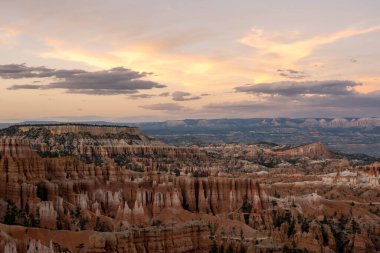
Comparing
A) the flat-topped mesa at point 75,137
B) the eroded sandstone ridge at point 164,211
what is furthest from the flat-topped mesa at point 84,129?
the eroded sandstone ridge at point 164,211

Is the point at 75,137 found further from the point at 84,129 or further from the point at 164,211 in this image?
the point at 164,211

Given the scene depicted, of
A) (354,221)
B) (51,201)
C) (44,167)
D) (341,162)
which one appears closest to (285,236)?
(354,221)

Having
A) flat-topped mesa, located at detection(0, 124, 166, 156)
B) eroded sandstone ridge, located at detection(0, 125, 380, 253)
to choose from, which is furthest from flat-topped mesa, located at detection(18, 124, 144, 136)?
eroded sandstone ridge, located at detection(0, 125, 380, 253)

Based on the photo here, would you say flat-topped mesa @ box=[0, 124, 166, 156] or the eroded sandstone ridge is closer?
the eroded sandstone ridge

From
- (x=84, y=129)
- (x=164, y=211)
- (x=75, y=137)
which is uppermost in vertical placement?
(x=84, y=129)

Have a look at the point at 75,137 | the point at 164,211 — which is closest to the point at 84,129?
the point at 75,137

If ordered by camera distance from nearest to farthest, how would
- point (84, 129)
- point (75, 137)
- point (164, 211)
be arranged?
point (164, 211), point (75, 137), point (84, 129)

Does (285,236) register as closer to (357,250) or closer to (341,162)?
(357,250)

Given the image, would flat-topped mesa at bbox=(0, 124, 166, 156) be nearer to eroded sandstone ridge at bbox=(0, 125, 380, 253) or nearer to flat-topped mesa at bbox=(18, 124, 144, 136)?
flat-topped mesa at bbox=(18, 124, 144, 136)

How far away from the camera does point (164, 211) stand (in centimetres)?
9419

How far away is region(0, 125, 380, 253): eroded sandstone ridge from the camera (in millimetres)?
57688

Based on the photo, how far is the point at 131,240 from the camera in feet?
170

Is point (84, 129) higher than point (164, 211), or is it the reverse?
point (84, 129)

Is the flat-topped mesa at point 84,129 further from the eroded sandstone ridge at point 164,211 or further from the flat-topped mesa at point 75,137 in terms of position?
the eroded sandstone ridge at point 164,211
